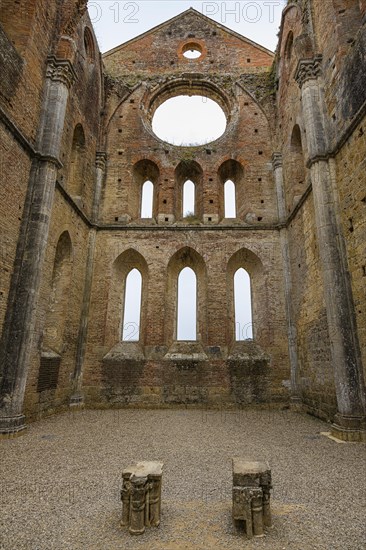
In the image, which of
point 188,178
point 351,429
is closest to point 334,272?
point 351,429

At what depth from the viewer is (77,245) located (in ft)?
34.2

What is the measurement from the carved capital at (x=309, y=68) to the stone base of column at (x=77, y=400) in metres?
11.2

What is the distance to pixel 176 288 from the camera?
11523 mm

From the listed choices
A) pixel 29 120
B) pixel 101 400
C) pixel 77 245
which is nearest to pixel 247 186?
pixel 77 245

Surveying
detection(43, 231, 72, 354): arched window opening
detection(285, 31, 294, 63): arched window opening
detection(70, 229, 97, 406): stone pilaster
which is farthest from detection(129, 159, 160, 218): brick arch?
detection(285, 31, 294, 63): arched window opening

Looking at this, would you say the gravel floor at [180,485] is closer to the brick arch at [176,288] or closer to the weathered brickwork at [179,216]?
the weathered brickwork at [179,216]

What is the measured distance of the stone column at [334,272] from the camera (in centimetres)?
632

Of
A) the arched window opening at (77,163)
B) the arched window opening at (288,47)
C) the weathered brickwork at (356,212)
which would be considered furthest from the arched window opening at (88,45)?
the weathered brickwork at (356,212)

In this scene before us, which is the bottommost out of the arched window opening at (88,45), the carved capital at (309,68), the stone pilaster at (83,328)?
the stone pilaster at (83,328)

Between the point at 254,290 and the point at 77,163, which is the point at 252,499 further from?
the point at 77,163

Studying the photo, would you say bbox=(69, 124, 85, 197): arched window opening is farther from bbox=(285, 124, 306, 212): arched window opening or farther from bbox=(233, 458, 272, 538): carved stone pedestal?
bbox=(233, 458, 272, 538): carved stone pedestal

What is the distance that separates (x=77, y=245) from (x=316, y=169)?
748 centimetres

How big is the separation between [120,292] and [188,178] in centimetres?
561

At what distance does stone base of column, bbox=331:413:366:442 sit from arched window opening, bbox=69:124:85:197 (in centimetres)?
1015
